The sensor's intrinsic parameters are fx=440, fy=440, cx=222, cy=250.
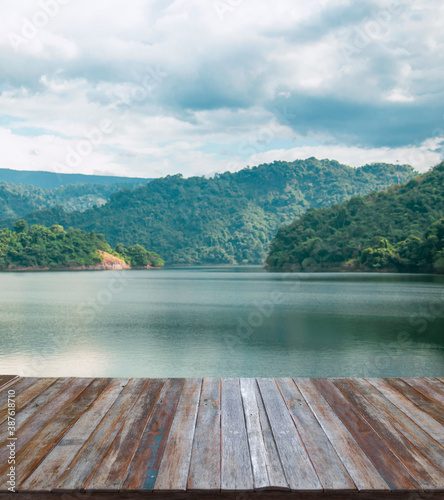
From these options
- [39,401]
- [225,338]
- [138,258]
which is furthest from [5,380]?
[138,258]

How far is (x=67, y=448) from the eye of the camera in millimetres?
2871

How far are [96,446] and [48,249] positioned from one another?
103373mm

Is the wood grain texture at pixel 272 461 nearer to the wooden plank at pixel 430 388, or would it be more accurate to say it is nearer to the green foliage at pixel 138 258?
the wooden plank at pixel 430 388

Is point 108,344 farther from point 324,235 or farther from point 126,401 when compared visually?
point 324,235

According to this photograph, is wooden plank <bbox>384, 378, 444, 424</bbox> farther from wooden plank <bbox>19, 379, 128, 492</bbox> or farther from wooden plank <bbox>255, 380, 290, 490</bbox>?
wooden plank <bbox>19, 379, 128, 492</bbox>

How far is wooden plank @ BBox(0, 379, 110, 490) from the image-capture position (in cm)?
265

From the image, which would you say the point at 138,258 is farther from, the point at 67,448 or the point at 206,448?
the point at 206,448

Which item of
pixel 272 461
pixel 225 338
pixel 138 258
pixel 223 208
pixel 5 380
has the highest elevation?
pixel 223 208

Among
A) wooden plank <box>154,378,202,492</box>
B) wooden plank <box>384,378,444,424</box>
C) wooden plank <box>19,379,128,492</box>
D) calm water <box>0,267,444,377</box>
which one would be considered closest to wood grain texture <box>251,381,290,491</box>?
wooden plank <box>154,378,202,492</box>

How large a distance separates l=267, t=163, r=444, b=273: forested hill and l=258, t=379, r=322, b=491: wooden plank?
55.1m

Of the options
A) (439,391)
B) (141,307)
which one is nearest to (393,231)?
(141,307)

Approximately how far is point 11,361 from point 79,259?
9086cm

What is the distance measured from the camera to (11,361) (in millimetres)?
12945

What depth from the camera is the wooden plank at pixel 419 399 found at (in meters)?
3.57
